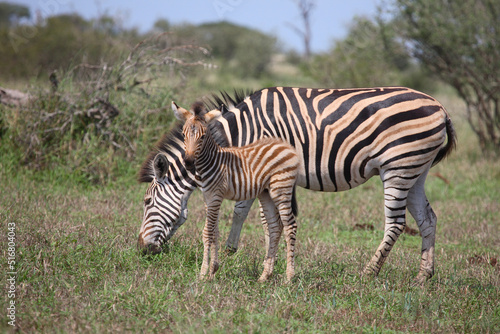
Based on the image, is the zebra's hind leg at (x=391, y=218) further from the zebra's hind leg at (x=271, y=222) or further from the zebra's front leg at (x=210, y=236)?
the zebra's front leg at (x=210, y=236)

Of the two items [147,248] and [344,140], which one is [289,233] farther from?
[147,248]

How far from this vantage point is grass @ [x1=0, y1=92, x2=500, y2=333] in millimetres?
3805

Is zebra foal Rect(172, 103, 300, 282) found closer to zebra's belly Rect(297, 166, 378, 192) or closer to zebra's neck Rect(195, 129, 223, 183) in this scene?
zebra's neck Rect(195, 129, 223, 183)

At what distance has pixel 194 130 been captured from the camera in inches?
163

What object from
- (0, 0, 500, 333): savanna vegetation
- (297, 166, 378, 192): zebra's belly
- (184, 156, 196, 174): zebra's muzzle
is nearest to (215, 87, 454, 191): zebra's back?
(297, 166, 378, 192): zebra's belly

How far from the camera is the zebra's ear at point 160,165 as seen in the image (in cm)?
528

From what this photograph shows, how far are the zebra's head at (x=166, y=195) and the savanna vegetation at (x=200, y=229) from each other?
256 millimetres

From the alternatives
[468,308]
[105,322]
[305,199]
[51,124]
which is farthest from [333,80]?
[105,322]

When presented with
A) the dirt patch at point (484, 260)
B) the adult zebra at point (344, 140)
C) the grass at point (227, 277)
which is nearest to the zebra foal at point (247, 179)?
the grass at point (227, 277)

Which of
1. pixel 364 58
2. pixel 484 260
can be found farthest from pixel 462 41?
pixel 484 260

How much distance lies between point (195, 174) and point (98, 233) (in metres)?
1.72

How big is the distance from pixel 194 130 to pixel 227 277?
1.54 meters

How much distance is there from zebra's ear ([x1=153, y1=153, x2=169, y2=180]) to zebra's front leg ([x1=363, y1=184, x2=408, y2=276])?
7.90 feet

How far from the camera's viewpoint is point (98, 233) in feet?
18.0
